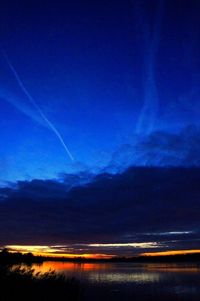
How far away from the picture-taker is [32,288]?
3030cm

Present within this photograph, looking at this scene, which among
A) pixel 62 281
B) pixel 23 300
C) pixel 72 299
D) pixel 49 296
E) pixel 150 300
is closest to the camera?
pixel 23 300

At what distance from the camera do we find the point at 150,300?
45.9 metres

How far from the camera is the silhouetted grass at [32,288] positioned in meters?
26.0

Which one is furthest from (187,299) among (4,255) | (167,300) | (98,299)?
(4,255)

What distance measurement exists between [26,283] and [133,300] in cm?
2052

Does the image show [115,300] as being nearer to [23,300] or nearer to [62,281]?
[62,281]

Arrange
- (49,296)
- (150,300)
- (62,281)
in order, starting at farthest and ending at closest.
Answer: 1. (150,300)
2. (62,281)
3. (49,296)

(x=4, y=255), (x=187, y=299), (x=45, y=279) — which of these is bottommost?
(x=187, y=299)

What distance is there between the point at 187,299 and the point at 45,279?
23018mm

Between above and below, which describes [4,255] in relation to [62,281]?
above

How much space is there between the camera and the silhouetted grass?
26.0 meters

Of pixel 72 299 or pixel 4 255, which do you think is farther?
pixel 4 255

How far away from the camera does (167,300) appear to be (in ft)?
152

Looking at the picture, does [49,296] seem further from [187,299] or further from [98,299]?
[187,299]
